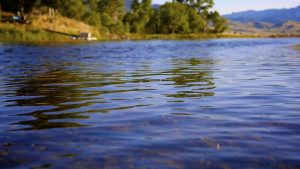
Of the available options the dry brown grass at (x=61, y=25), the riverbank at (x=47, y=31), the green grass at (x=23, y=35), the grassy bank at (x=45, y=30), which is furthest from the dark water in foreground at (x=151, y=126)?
the dry brown grass at (x=61, y=25)

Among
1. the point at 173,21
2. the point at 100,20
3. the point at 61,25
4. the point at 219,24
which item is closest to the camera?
the point at 61,25

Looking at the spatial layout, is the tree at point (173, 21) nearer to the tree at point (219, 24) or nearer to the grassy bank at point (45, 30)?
the tree at point (219, 24)

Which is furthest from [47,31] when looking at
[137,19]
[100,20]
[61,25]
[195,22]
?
[195,22]

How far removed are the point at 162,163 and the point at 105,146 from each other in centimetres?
127

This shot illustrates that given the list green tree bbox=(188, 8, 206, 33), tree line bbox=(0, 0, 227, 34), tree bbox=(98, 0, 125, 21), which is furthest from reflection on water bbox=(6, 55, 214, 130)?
green tree bbox=(188, 8, 206, 33)

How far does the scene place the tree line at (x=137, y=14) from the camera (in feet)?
298

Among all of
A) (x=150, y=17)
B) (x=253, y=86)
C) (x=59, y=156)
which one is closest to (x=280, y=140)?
(x=59, y=156)

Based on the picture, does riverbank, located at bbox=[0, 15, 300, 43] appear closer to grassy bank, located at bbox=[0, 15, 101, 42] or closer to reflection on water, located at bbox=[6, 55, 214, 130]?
grassy bank, located at bbox=[0, 15, 101, 42]

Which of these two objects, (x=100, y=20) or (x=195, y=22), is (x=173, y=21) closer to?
(x=195, y=22)

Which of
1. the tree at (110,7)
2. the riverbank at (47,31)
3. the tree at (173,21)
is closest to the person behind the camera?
the riverbank at (47,31)

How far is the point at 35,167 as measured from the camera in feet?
17.3

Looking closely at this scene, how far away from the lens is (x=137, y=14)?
124 metres

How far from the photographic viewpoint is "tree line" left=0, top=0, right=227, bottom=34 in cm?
9069

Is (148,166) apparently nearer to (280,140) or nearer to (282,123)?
(280,140)
